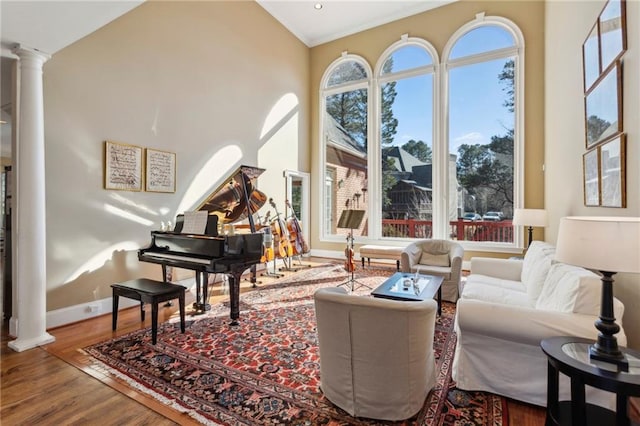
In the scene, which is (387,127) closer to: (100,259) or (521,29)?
(521,29)

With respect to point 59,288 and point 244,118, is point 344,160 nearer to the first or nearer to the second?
point 244,118

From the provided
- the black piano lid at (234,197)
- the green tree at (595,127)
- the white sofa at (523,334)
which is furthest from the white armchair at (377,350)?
the black piano lid at (234,197)

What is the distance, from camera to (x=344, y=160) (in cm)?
801

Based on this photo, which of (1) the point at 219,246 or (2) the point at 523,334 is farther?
(1) the point at 219,246

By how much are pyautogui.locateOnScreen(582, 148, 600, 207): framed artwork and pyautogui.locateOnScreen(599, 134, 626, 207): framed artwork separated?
113 mm

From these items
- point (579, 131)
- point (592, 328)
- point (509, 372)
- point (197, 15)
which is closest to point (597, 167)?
point (579, 131)

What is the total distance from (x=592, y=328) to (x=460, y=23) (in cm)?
667

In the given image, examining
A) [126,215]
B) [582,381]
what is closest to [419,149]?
[126,215]

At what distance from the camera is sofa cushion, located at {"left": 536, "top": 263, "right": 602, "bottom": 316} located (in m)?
1.95

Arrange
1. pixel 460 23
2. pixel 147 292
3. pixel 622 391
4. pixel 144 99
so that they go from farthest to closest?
pixel 460 23
pixel 144 99
pixel 147 292
pixel 622 391

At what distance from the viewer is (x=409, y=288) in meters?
3.21

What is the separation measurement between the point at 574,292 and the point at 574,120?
105 inches

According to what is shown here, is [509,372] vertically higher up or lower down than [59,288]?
lower down

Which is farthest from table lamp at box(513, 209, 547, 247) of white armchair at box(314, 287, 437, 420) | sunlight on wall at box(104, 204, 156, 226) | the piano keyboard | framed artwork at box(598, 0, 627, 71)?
sunlight on wall at box(104, 204, 156, 226)
